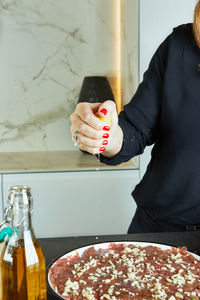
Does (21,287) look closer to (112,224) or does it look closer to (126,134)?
(126,134)

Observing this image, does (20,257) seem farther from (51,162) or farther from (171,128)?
(51,162)

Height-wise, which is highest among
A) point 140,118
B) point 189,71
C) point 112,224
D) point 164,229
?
point 189,71

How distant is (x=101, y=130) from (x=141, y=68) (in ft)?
4.46

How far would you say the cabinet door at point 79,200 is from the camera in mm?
2207

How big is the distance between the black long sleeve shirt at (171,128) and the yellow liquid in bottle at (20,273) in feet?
2.15

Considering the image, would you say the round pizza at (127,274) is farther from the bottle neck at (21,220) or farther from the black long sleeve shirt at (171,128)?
the black long sleeve shirt at (171,128)

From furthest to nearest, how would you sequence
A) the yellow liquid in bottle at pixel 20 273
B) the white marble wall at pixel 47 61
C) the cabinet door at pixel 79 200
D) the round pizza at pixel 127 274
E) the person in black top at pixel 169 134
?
→ 1. the white marble wall at pixel 47 61
2. the cabinet door at pixel 79 200
3. the person in black top at pixel 169 134
4. the round pizza at pixel 127 274
5. the yellow liquid in bottle at pixel 20 273

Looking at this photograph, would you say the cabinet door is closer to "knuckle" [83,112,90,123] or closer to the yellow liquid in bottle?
"knuckle" [83,112,90,123]

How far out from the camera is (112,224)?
90.0 inches

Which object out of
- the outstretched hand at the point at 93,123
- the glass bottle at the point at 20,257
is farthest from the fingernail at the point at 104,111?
the glass bottle at the point at 20,257

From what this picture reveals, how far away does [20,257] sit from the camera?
0.67 m

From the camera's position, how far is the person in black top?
1312mm

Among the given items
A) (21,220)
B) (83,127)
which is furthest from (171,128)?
(21,220)

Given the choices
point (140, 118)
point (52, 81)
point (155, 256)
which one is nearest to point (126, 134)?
point (140, 118)
